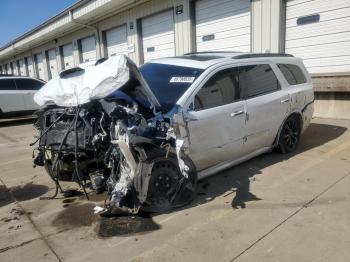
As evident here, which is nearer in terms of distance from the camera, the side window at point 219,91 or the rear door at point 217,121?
the rear door at point 217,121

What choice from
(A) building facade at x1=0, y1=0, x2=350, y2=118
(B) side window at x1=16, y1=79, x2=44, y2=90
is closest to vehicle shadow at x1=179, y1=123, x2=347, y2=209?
(A) building facade at x1=0, y1=0, x2=350, y2=118

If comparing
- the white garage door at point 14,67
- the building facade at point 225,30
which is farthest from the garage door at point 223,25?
the white garage door at point 14,67

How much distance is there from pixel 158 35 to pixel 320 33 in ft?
23.0

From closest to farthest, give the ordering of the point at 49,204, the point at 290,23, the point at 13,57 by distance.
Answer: the point at 49,204 < the point at 290,23 < the point at 13,57

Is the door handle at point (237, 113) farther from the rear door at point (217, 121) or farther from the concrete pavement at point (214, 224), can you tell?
the concrete pavement at point (214, 224)

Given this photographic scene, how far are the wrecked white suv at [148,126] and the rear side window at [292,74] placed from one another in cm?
105

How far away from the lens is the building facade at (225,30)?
8859 millimetres

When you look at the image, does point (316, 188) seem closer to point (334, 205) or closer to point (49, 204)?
point (334, 205)

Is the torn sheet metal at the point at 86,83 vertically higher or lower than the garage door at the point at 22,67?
lower

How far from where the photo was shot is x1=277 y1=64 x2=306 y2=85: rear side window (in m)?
5.85

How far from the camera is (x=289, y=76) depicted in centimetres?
594

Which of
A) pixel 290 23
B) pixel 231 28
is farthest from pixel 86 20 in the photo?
pixel 290 23

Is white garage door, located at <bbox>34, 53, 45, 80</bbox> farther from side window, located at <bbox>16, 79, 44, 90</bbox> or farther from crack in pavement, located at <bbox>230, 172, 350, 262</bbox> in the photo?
crack in pavement, located at <bbox>230, 172, 350, 262</bbox>

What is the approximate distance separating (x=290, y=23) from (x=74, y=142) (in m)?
7.91
